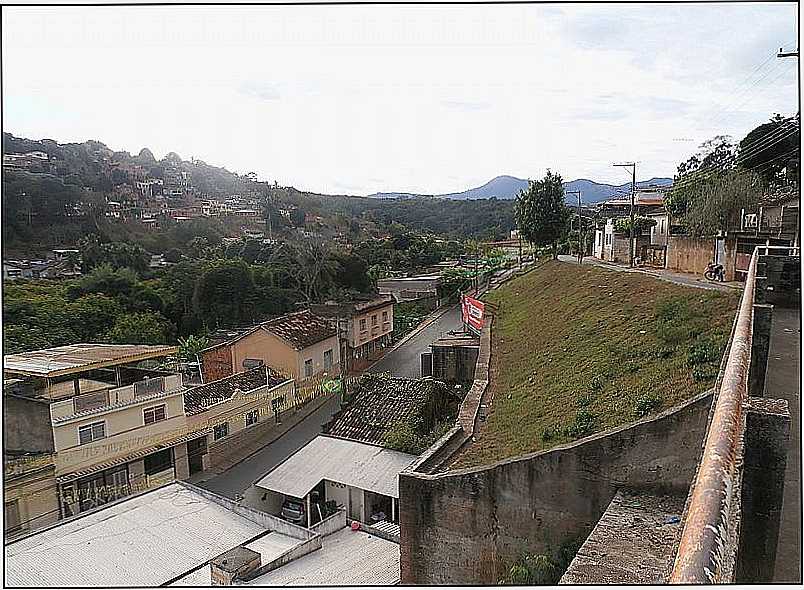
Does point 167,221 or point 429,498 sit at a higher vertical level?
point 167,221

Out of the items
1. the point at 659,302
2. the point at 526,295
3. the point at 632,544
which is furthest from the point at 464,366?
the point at 632,544

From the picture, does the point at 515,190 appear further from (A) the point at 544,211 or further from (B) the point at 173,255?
(B) the point at 173,255

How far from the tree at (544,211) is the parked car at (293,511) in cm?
839

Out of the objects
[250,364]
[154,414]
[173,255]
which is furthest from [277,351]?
[154,414]

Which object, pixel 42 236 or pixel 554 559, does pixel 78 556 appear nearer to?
pixel 554 559

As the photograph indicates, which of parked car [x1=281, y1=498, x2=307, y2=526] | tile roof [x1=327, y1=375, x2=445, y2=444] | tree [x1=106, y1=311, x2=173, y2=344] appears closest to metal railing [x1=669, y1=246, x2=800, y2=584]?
parked car [x1=281, y1=498, x2=307, y2=526]

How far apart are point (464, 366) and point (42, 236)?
13.9 feet

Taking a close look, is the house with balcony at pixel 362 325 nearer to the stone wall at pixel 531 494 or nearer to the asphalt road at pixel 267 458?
the asphalt road at pixel 267 458

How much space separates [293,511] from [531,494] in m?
2.48

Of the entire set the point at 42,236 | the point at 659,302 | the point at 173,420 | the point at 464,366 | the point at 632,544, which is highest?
the point at 42,236

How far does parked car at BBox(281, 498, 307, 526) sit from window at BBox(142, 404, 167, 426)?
158cm

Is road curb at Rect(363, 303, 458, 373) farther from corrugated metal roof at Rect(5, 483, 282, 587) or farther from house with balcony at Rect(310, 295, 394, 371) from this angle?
corrugated metal roof at Rect(5, 483, 282, 587)

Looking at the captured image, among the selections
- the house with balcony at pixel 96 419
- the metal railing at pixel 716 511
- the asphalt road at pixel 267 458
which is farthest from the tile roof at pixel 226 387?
the metal railing at pixel 716 511

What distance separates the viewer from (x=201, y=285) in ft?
24.4
